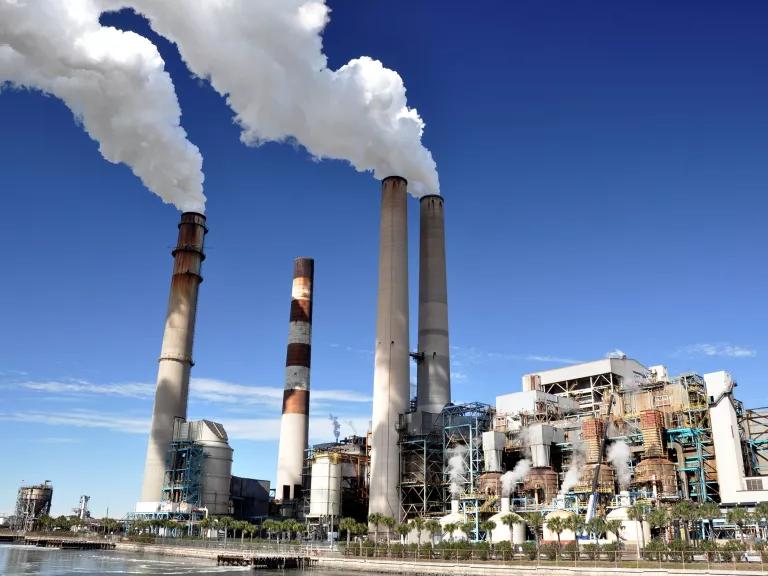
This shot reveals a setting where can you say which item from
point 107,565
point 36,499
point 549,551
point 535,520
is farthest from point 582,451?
point 36,499

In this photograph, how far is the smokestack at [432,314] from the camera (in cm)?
9644

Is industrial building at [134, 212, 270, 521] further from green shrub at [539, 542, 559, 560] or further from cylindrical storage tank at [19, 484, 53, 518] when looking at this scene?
cylindrical storage tank at [19, 484, 53, 518]

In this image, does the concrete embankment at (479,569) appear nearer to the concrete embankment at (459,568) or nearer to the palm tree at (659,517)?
the concrete embankment at (459,568)

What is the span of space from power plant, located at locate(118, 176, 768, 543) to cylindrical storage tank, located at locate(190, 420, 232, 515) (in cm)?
22

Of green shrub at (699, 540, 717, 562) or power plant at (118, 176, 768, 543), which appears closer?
green shrub at (699, 540, 717, 562)

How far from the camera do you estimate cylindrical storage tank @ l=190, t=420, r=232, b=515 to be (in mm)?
101438

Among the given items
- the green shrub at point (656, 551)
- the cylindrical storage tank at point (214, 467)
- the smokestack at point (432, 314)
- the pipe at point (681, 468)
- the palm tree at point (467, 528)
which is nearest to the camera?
the green shrub at point (656, 551)

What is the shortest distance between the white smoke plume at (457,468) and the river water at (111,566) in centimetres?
2511

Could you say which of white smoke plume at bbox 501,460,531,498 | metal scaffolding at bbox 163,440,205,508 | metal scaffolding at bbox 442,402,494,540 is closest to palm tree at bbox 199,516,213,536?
metal scaffolding at bbox 163,440,205,508

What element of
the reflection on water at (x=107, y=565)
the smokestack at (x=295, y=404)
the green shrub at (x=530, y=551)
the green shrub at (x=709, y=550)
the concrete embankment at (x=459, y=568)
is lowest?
the reflection on water at (x=107, y=565)

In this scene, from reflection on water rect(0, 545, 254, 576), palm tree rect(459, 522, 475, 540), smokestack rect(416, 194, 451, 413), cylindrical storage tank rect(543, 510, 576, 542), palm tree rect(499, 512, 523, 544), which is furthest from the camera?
smokestack rect(416, 194, 451, 413)

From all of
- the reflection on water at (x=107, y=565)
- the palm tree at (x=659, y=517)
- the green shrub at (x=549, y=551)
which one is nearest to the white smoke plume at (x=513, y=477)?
the green shrub at (x=549, y=551)

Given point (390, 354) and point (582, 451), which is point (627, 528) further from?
point (390, 354)

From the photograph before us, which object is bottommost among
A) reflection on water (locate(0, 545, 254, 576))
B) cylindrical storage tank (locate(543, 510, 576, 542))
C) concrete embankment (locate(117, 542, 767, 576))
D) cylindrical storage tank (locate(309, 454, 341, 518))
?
reflection on water (locate(0, 545, 254, 576))
